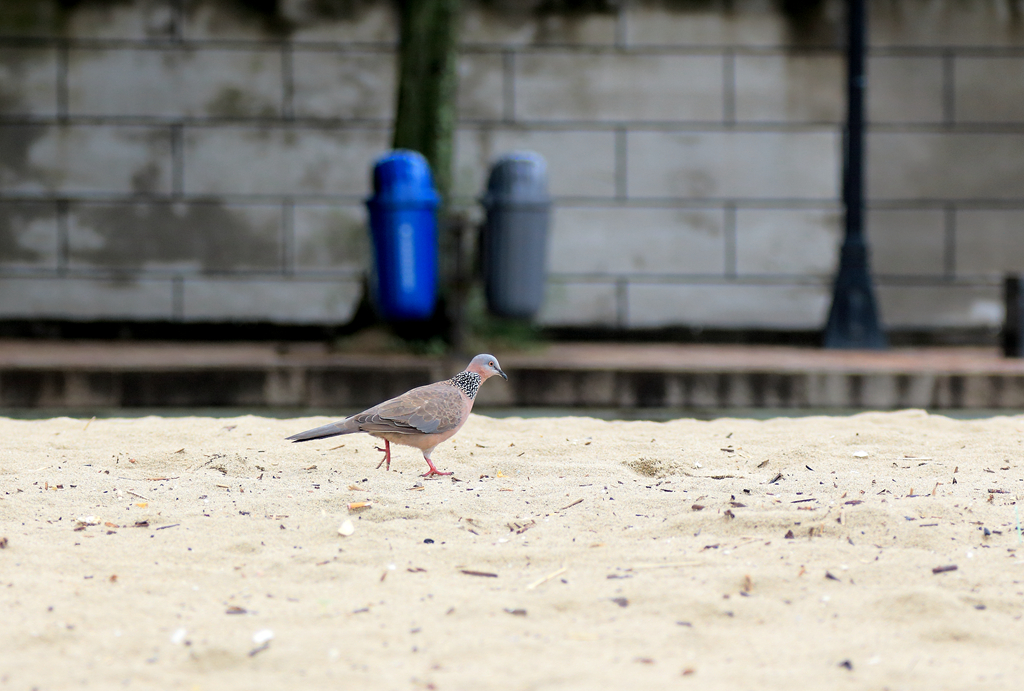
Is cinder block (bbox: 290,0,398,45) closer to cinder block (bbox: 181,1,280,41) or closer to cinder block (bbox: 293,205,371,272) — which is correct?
cinder block (bbox: 181,1,280,41)

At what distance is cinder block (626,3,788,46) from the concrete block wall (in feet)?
0.06

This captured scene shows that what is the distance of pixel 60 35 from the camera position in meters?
9.81

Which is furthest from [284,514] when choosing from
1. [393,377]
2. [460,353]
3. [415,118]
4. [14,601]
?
[415,118]

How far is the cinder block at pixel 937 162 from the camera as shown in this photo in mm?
10000

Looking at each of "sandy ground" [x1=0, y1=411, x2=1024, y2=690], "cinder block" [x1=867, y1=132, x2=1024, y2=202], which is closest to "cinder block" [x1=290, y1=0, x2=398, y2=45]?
"cinder block" [x1=867, y1=132, x2=1024, y2=202]

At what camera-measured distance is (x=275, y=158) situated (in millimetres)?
9898

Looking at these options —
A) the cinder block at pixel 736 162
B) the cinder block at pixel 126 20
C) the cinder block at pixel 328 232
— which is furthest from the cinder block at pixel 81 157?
the cinder block at pixel 736 162

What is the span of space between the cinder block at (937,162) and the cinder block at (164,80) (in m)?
5.18

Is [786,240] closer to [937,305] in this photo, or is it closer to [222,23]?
[937,305]

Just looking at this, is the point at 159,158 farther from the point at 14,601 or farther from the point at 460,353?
the point at 14,601

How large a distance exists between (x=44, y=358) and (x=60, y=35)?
357 centimetres

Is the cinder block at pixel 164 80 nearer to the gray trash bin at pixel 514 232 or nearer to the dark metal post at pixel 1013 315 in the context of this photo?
the gray trash bin at pixel 514 232

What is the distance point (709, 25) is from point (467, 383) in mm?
6646

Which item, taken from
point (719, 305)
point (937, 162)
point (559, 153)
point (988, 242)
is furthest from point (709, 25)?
point (988, 242)
